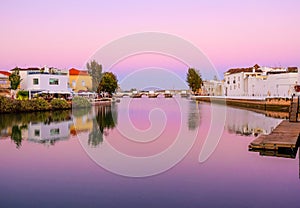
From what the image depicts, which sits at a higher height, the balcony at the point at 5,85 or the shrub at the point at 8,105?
the balcony at the point at 5,85

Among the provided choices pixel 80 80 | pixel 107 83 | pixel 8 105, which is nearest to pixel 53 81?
pixel 80 80

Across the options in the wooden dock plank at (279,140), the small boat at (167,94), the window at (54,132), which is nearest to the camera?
the wooden dock plank at (279,140)

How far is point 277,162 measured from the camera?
33.0 ft

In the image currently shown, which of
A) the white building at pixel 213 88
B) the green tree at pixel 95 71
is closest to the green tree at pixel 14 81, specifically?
the green tree at pixel 95 71

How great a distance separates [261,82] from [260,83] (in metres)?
0.48

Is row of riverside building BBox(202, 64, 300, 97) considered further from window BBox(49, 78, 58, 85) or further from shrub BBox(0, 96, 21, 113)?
shrub BBox(0, 96, 21, 113)

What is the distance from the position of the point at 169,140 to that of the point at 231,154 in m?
4.18

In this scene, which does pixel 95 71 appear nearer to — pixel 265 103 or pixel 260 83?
pixel 260 83

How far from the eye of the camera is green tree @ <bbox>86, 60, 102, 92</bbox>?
2377 inches

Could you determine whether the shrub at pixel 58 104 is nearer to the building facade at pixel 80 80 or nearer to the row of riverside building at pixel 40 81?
the row of riverside building at pixel 40 81

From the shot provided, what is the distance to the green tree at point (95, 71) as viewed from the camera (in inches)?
2377

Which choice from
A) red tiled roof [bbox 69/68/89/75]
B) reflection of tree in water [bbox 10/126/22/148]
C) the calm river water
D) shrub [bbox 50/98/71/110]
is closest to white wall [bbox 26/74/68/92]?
shrub [bbox 50/98/71/110]

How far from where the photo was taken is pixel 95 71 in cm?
6131

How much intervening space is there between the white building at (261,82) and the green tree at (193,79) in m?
12.3
